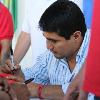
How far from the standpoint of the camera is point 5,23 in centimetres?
327

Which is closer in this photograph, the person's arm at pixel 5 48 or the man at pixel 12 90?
the man at pixel 12 90

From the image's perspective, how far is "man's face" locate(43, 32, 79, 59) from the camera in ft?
7.18

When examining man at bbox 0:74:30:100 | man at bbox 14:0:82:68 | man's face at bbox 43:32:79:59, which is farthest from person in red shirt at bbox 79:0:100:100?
man at bbox 14:0:82:68

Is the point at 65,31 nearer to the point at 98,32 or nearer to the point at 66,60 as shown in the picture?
the point at 66,60

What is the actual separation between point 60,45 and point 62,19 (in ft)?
0.51

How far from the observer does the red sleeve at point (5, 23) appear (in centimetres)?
325

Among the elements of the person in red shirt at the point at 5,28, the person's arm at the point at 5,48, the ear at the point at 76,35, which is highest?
the ear at the point at 76,35

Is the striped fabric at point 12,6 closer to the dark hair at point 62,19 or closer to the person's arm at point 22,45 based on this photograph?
the person's arm at point 22,45

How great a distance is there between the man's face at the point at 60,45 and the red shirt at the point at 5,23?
1.11 metres

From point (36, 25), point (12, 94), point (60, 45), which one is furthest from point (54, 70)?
point (12, 94)

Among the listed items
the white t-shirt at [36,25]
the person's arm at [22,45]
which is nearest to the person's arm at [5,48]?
the person's arm at [22,45]

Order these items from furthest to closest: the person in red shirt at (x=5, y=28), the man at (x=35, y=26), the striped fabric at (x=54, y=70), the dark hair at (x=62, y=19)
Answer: the person in red shirt at (x=5, y=28)
the man at (x=35, y=26)
the striped fabric at (x=54, y=70)
the dark hair at (x=62, y=19)

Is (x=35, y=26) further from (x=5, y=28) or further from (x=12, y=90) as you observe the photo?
(x=12, y=90)

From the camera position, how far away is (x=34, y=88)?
2.30 meters
